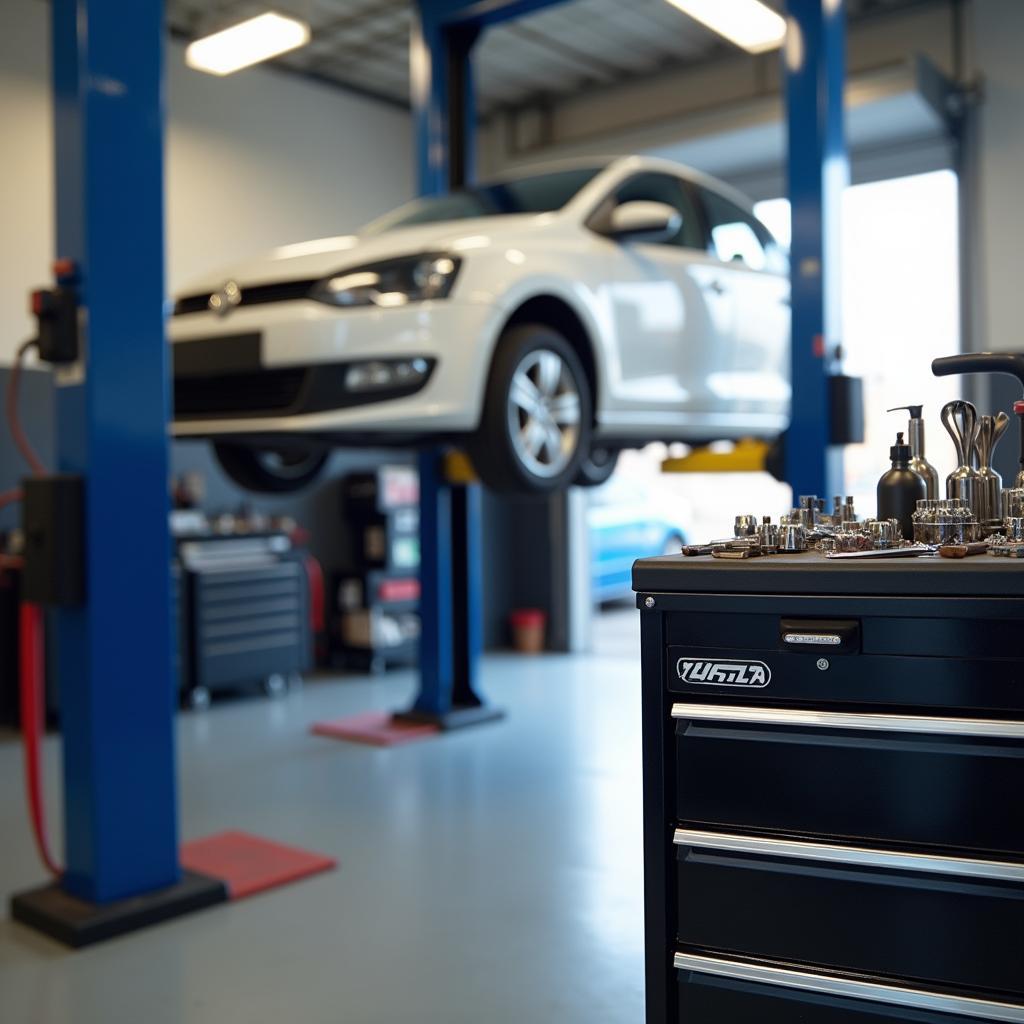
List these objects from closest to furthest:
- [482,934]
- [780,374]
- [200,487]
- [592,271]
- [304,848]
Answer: [482,934] < [304,848] < [592,271] < [780,374] < [200,487]

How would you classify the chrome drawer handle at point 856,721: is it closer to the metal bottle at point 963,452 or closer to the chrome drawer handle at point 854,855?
the chrome drawer handle at point 854,855

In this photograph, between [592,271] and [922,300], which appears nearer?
[592,271]

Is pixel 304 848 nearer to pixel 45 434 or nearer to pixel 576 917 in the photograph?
pixel 576 917

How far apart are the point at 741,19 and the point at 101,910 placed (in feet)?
12.8

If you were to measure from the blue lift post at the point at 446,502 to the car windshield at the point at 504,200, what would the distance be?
37.0 inches

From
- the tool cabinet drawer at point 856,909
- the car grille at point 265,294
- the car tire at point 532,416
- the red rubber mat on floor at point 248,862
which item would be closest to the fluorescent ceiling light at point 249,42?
the car grille at point 265,294

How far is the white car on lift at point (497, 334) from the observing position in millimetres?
3594

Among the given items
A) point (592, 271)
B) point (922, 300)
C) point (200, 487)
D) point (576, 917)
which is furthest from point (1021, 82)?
point (576, 917)

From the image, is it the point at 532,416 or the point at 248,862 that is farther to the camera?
the point at 532,416

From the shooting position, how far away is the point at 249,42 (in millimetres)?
5320

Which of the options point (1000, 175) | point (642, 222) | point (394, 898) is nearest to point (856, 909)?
point (394, 898)

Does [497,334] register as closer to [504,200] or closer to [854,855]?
[504,200]

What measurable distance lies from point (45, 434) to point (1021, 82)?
5.43m

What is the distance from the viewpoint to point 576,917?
2.88 metres
